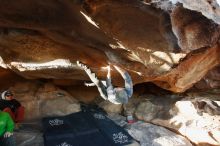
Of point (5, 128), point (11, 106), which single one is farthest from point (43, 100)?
point (5, 128)

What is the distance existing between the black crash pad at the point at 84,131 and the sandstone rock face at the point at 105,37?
1.13 m

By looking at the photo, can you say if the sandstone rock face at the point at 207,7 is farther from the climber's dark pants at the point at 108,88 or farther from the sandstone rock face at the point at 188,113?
the sandstone rock face at the point at 188,113

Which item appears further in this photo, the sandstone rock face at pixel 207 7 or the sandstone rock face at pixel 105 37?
the sandstone rock face at pixel 207 7

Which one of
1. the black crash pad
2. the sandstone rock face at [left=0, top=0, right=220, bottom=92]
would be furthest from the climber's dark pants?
the black crash pad

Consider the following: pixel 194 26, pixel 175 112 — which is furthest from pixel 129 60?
pixel 175 112

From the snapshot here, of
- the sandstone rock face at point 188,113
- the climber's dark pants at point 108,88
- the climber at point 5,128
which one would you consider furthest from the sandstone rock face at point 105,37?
the climber at point 5,128

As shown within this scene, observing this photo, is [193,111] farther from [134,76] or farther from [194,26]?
[194,26]

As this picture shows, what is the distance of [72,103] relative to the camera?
7.52 metres

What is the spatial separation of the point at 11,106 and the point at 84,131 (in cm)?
161

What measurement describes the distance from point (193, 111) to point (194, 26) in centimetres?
344

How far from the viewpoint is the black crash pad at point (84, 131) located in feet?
19.2

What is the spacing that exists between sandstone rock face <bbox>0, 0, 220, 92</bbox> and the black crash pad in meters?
1.13

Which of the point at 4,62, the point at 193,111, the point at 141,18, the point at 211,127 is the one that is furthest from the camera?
the point at 193,111

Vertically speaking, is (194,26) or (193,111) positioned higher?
(194,26)
